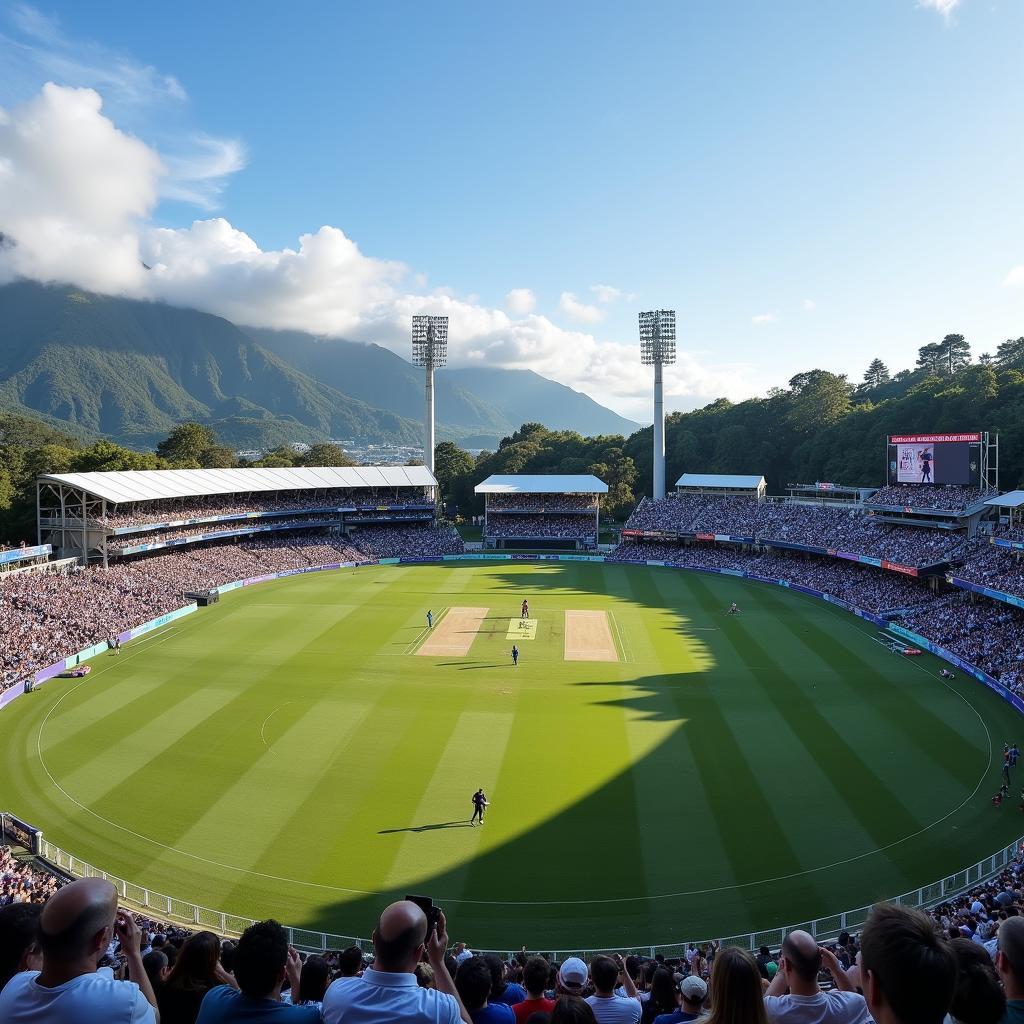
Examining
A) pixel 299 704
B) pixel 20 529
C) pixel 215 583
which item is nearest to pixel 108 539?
pixel 215 583

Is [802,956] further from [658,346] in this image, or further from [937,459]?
[658,346]

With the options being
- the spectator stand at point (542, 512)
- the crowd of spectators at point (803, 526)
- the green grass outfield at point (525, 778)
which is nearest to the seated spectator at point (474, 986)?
the green grass outfield at point (525, 778)

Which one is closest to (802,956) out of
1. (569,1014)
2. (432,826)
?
(569,1014)

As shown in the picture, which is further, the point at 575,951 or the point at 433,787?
the point at 433,787

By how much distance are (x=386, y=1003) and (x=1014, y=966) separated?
297cm

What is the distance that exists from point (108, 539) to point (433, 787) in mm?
36569

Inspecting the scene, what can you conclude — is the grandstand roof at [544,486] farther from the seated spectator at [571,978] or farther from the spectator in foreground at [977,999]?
the spectator in foreground at [977,999]

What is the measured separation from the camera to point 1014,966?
352 centimetres

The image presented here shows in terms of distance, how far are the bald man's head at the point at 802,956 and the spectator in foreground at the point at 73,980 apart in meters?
3.10

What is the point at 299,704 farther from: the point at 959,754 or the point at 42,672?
the point at 959,754

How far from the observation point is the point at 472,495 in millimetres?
92562

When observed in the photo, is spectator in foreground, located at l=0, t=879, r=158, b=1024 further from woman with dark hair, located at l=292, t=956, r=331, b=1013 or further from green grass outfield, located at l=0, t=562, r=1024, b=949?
green grass outfield, located at l=0, t=562, r=1024, b=949

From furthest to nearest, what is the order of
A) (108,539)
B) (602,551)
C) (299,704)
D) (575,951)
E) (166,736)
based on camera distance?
(602,551) → (108,539) → (299,704) → (166,736) → (575,951)

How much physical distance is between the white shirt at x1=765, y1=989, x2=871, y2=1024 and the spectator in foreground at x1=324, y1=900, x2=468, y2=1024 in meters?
1.76
